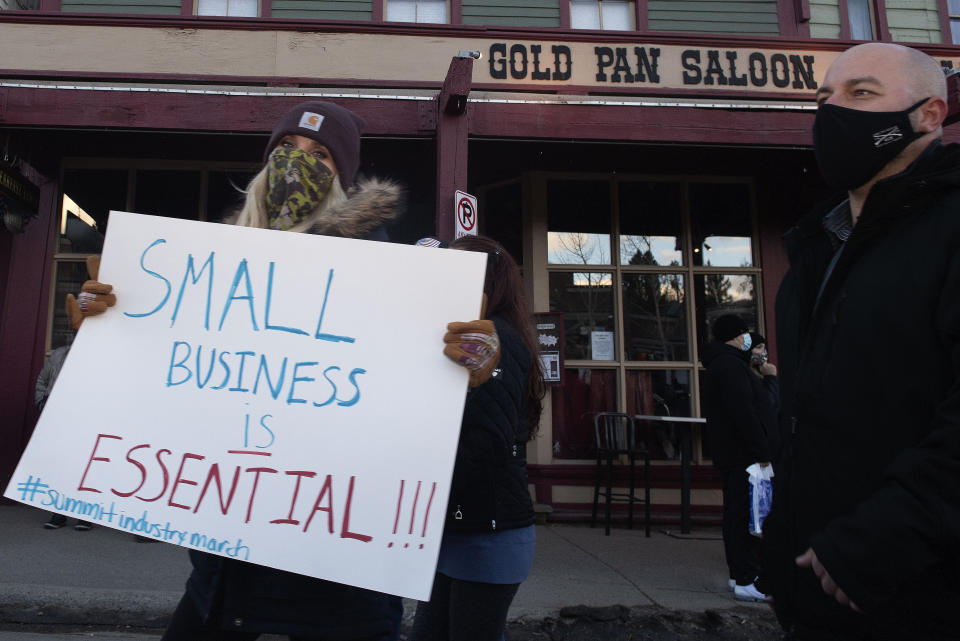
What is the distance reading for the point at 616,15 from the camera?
7477 millimetres

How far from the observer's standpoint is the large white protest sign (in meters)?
1.50

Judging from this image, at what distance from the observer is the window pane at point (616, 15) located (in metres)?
7.45

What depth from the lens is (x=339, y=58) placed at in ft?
22.5

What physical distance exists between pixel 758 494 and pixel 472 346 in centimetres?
357

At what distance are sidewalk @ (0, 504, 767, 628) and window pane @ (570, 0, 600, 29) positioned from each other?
5.22m

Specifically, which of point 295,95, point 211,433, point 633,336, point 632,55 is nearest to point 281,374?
point 211,433

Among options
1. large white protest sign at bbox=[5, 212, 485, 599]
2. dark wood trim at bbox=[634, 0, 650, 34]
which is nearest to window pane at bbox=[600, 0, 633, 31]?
dark wood trim at bbox=[634, 0, 650, 34]

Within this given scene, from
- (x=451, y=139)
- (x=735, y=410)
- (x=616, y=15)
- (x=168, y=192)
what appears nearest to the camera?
Answer: (x=735, y=410)

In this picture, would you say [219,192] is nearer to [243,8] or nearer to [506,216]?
[243,8]

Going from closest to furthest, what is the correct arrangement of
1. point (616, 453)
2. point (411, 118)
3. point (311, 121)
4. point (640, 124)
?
point (311, 121) < point (411, 118) < point (640, 124) < point (616, 453)

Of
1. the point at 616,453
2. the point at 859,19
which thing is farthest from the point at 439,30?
the point at 859,19

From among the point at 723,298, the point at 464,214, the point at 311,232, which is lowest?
the point at 311,232

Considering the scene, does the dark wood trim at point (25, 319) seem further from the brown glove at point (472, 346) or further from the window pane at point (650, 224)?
the brown glove at point (472, 346)

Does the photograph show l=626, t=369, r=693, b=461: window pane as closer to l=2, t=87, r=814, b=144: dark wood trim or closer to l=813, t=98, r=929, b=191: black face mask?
l=2, t=87, r=814, b=144: dark wood trim
